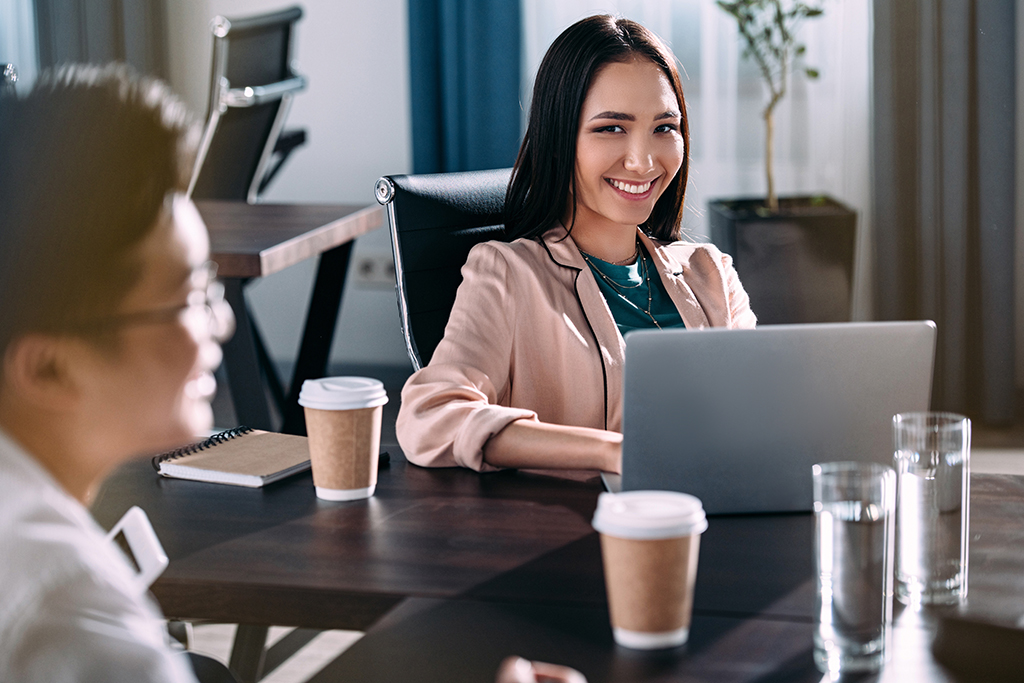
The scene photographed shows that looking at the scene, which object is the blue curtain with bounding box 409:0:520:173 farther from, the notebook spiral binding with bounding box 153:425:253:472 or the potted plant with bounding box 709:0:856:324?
the notebook spiral binding with bounding box 153:425:253:472

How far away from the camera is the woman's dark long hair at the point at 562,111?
156cm

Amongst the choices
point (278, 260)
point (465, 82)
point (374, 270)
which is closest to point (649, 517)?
point (278, 260)

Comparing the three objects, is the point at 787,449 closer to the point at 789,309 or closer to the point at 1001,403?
the point at 789,309

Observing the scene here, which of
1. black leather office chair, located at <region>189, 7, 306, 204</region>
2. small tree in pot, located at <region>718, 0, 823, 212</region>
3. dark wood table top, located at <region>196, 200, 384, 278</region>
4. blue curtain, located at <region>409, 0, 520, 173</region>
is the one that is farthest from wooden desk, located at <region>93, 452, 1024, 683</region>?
blue curtain, located at <region>409, 0, 520, 173</region>

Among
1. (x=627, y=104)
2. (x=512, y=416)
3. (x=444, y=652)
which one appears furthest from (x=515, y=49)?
(x=444, y=652)

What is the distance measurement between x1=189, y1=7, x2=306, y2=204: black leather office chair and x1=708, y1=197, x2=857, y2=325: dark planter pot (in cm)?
137

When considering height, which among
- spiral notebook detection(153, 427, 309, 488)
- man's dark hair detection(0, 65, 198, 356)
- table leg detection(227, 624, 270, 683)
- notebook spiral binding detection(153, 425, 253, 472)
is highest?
man's dark hair detection(0, 65, 198, 356)

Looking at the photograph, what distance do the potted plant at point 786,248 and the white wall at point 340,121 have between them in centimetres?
125

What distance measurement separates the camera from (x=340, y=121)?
158 inches

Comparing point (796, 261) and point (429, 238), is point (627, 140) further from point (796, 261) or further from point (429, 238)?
point (796, 261)

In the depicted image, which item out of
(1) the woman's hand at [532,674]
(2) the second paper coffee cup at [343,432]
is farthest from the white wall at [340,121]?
(1) the woman's hand at [532,674]

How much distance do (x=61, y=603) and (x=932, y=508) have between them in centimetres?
71

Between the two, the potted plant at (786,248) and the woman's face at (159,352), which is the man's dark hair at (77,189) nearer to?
the woman's face at (159,352)

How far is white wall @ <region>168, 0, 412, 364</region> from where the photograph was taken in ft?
12.9
